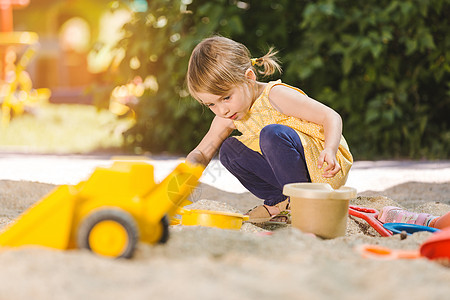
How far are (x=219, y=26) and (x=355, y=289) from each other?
3.23 m

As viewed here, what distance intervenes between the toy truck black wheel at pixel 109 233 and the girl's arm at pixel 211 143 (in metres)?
0.79

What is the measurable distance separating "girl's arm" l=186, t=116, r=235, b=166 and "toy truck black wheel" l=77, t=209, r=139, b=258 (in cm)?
79

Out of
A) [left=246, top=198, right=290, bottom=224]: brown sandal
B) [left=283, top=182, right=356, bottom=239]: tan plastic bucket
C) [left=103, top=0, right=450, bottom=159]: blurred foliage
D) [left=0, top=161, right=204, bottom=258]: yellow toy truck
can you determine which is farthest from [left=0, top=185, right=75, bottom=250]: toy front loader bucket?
[left=103, top=0, right=450, bottom=159]: blurred foliage

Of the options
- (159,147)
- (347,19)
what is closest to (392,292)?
(347,19)

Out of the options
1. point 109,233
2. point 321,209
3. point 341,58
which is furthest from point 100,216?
point 341,58

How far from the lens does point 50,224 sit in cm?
113

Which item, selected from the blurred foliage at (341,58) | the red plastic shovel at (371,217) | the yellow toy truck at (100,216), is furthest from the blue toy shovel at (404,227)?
the blurred foliage at (341,58)

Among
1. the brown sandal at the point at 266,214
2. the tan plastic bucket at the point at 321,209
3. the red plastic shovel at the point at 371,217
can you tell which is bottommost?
the brown sandal at the point at 266,214

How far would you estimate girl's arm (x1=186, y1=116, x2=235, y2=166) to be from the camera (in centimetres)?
189

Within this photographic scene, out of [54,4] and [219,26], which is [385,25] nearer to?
[219,26]

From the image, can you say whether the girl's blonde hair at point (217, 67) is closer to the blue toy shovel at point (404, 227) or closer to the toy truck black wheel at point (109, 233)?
the blue toy shovel at point (404, 227)

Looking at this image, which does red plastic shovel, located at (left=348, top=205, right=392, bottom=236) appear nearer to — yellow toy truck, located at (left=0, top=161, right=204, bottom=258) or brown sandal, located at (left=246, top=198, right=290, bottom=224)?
brown sandal, located at (left=246, top=198, right=290, bottom=224)

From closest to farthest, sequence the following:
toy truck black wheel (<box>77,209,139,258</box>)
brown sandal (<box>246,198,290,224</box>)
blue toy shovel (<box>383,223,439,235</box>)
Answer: toy truck black wheel (<box>77,209,139,258</box>) → blue toy shovel (<box>383,223,439,235</box>) → brown sandal (<box>246,198,290,224</box>)

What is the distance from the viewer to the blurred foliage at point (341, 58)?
3.77 meters
